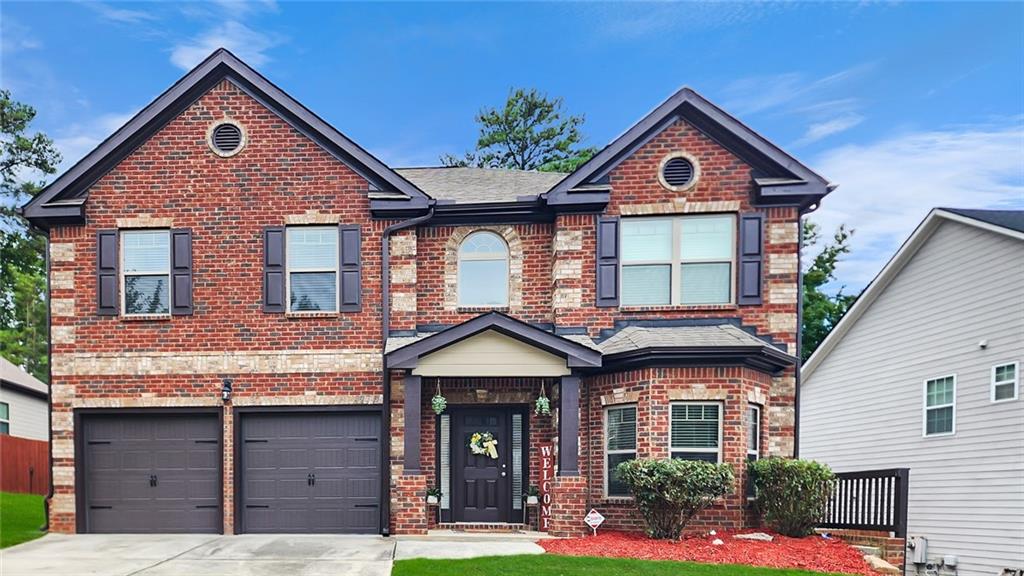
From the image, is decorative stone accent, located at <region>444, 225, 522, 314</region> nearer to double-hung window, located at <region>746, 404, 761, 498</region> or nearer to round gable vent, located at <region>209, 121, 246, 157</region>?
round gable vent, located at <region>209, 121, 246, 157</region>

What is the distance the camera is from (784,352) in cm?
1189

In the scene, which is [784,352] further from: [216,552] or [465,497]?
[216,552]

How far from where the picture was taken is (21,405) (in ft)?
73.9

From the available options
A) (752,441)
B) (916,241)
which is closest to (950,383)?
(916,241)

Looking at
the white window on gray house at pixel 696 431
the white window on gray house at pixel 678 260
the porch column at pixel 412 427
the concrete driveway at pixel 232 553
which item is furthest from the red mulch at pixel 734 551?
the white window on gray house at pixel 678 260

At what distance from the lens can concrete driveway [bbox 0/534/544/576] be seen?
899cm

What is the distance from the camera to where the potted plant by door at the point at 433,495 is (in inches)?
458

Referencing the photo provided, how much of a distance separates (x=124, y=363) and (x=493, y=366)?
6.28 metres

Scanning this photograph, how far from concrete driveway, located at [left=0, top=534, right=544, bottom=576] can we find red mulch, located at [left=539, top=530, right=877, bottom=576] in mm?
792

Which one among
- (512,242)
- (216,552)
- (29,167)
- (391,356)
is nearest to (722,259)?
(512,242)

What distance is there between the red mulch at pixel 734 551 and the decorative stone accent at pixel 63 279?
8947 millimetres

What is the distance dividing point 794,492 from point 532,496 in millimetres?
4052

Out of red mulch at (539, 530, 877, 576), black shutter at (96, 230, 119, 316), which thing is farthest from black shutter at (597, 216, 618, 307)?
black shutter at (96, 230, 119, 316)

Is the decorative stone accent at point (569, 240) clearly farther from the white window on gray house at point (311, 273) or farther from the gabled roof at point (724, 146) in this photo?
the white window on gray house at point (311, 273)
